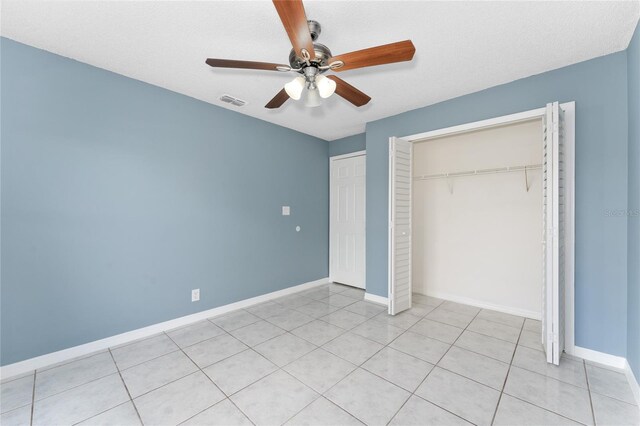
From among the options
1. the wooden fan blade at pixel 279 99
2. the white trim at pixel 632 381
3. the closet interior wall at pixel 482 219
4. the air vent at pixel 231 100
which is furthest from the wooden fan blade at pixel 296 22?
the white trim at pixel 632 381

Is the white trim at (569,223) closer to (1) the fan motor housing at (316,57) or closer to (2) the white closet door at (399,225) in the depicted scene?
(2) the white closet door at (399,225)

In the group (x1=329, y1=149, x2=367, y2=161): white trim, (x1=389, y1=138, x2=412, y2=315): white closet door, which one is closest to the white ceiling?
(x1=389, y1=138, x2=412, y2=315): white closet door

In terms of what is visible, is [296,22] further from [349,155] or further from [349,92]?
[349,155]

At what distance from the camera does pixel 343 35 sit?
1.93 m

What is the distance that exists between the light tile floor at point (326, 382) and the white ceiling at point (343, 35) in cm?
256

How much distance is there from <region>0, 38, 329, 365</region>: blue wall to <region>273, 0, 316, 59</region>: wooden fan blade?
203 centimetres

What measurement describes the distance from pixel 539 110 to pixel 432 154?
60.4 inches

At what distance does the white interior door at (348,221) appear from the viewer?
4.35m

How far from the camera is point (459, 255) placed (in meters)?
3.72

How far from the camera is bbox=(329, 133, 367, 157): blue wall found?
14.2 feet

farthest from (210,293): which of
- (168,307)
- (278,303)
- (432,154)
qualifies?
(432,154)

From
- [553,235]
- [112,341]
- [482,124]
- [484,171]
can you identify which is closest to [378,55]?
[482,124]

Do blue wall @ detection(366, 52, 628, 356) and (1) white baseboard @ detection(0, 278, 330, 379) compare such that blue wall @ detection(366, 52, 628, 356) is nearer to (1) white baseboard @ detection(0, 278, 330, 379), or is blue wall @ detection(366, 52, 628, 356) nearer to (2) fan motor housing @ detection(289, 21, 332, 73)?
(2) fan motor housing @ detection(289, 21, 332, 73)

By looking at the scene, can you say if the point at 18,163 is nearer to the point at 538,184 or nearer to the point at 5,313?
the point at 5,313
